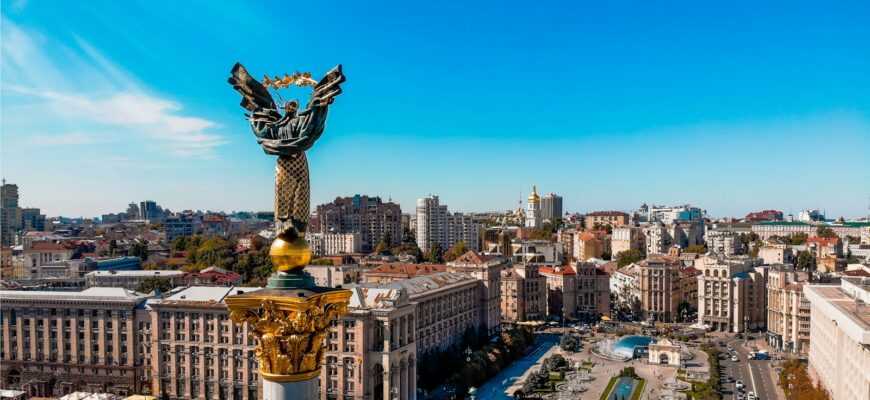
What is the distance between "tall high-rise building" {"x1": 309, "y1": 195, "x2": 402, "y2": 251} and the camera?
276 ft

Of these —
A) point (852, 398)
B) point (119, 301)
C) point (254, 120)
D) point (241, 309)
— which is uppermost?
point (254, 120)

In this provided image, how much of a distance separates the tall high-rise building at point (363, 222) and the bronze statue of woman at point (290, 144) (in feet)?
252

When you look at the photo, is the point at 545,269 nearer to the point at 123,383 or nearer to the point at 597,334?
the point at 597,334

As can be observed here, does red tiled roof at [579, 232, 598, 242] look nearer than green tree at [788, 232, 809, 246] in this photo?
No

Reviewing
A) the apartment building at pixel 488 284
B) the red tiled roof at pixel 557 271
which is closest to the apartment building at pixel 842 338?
the apartment building at pixel 488 284

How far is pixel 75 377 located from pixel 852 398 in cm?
3189

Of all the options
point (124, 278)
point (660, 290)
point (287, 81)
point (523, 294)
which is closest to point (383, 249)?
point (523, 294)

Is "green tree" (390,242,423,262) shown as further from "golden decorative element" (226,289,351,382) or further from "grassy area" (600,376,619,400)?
"golden decorative element" (226,289,351,382)

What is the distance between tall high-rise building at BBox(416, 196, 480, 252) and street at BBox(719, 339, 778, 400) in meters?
47.2

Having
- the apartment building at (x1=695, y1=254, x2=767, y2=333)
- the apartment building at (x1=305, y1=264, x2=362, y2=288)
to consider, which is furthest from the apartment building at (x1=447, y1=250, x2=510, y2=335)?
the apartment building at (x1=695, y1=254, x2=767, y2=333)

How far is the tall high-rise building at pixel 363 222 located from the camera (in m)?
84.0

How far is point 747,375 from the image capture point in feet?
113

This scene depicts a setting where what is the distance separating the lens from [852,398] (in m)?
22.3

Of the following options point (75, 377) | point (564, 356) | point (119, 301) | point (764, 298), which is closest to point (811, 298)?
point (564, 356)
